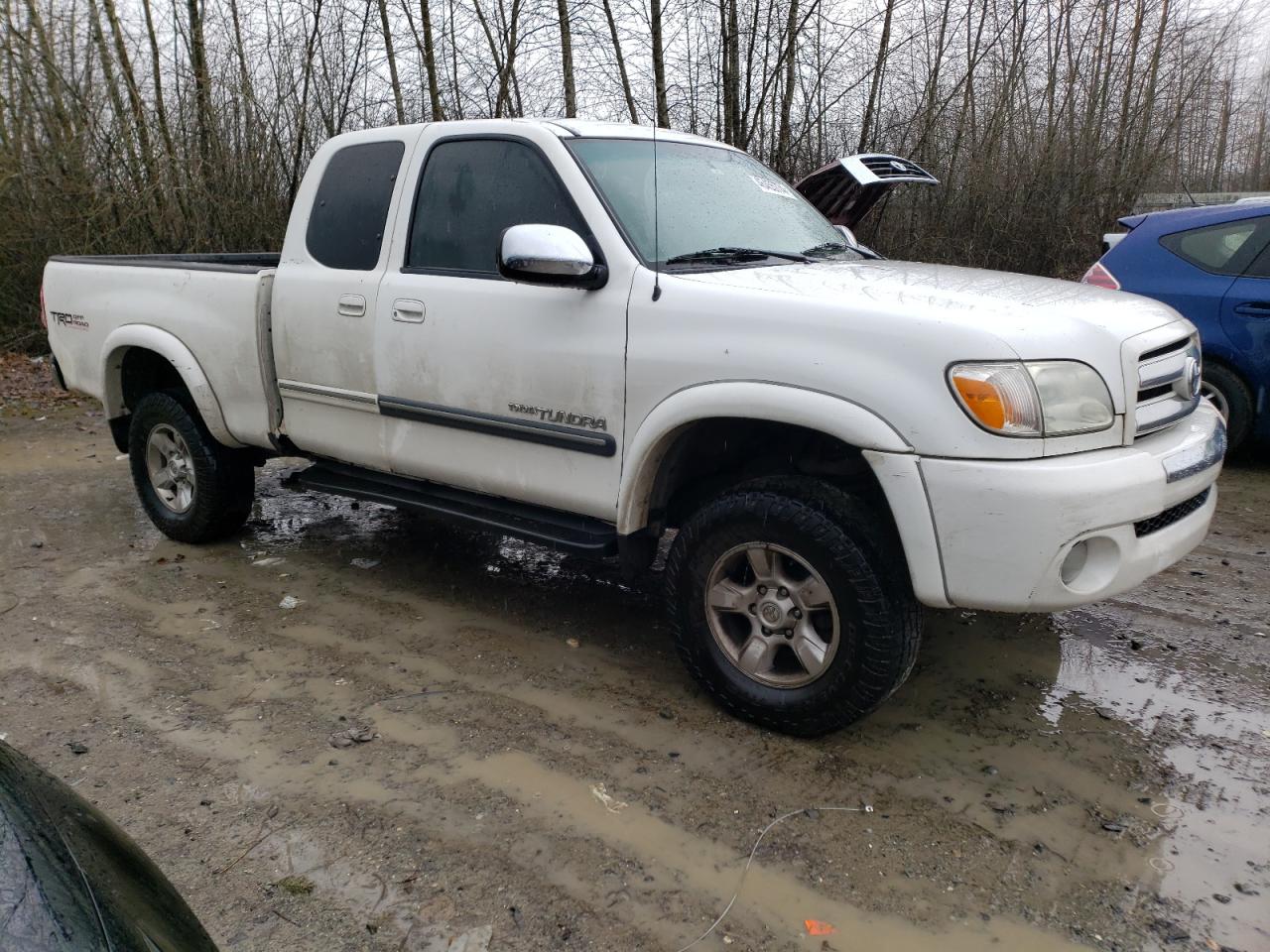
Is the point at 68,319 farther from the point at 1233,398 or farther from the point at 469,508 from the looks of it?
the point at 1233,398

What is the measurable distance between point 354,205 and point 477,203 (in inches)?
29.5

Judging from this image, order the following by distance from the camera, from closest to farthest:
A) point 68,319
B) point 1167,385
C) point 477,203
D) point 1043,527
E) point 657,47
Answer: point 1043,527, point 1167,385, point 477,203, point 68,319, point 657,47

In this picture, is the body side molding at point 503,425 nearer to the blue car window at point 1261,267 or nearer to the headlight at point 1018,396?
the headlight at point 1018,396

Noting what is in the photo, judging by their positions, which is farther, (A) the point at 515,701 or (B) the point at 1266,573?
(B) the point at 1266,573

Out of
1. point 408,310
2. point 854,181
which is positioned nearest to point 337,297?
point 408,310

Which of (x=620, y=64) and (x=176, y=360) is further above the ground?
(x=620, y=64)

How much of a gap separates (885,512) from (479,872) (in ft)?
5.35

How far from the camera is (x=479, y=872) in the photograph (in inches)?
103

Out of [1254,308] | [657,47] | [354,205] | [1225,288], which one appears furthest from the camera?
[657,47]

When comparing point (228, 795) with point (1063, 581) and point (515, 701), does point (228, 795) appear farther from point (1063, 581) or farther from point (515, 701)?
point (1063, 581)

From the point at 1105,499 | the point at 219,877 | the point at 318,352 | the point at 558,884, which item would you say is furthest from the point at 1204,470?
the point at 318,352

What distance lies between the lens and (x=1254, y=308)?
6125 mm

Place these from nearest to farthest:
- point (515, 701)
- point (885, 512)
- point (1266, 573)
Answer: point (885, 512)
point (515, 701)
point (1266, 573)

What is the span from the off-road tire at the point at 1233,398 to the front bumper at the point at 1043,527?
4.00 metres
